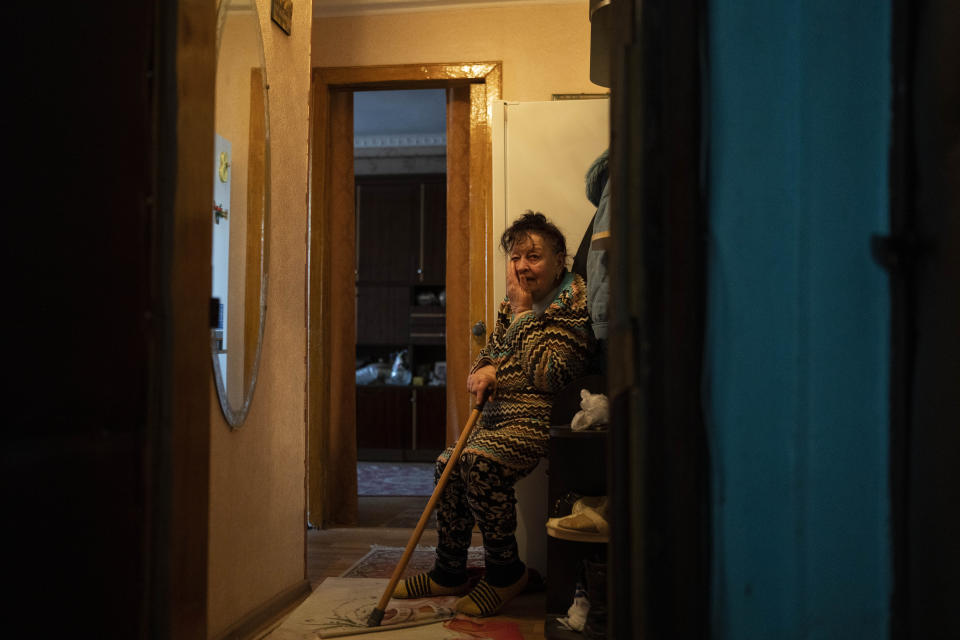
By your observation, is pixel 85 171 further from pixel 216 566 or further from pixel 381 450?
pixel 381 450

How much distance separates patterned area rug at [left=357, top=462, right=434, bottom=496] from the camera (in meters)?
4.52

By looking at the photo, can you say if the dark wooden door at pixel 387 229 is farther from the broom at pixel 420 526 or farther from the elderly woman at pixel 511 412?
the broom at pixel 420 526

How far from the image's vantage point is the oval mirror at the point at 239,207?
180 cm

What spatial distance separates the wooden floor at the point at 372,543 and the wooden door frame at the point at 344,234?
6.5 inches

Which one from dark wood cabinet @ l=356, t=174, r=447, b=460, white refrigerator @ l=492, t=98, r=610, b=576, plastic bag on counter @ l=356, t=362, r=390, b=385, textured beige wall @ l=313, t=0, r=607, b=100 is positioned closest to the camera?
white refrigerator @ l=492, t=98, r=610, b=576

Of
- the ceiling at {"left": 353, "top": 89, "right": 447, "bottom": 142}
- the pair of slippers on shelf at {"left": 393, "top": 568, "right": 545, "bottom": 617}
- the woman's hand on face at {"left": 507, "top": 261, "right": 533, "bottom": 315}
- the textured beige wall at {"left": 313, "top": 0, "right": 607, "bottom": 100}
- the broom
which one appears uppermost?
the ceiling at {"left": 353, "top": 89, "right": 447, "bottom": 142}

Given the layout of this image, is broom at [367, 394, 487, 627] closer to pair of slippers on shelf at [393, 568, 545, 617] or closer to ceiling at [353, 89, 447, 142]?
pair of slippers on shelf at [393, 568, 545, 617]

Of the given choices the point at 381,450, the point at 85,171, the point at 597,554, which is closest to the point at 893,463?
the point at 85,171

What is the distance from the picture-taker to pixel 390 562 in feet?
9.14

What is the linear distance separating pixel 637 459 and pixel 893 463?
0.28 metres

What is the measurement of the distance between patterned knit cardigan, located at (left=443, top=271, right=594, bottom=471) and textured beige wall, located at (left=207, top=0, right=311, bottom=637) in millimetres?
571

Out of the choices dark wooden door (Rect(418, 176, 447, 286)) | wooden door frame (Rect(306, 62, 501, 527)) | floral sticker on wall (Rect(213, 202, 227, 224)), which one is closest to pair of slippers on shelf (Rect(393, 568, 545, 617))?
wooden door frame (Rect(306, 62, 501, 527))

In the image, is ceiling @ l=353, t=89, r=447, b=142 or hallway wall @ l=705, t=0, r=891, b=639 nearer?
hallway wall @ l=705, t=0, r=891, b=639

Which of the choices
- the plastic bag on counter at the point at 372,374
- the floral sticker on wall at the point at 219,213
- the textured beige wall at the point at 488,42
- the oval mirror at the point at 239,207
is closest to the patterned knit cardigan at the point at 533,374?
the oval mirror at the point at 239,207
